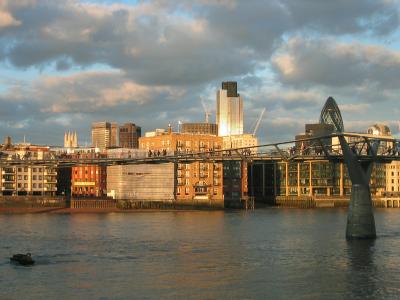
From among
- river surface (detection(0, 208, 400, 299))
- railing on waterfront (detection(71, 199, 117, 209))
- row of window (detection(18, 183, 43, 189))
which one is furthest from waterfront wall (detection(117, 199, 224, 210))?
river surface (detection(0, 208, 400, 299))

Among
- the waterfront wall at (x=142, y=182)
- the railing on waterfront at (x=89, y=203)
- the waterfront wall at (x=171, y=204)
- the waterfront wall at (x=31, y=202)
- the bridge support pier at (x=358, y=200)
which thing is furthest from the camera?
the waterfront wall at (x=142, y=182)

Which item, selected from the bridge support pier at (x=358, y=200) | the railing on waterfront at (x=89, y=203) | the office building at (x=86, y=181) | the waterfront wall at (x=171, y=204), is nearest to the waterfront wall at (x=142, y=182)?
the waterfront wall at (x=171, y=204)

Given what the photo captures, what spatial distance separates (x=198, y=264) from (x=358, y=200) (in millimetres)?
24332

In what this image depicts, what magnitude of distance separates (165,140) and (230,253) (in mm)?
117981

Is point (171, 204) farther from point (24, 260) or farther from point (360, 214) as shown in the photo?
point (24, 260)

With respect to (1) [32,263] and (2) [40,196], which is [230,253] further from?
(2) [40,196]

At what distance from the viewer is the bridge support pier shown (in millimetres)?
83312

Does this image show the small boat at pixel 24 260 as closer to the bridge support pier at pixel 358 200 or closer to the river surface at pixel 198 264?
the river surface at pixel 198 264

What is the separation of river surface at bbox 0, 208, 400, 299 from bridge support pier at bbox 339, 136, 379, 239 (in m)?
2.16

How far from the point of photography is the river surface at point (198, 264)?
5416cm

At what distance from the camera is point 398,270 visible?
6378 centimetres

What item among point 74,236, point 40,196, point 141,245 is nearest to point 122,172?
point 40,196

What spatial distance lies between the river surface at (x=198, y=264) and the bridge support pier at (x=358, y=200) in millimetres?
2164

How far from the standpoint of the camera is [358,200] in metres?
83.4
